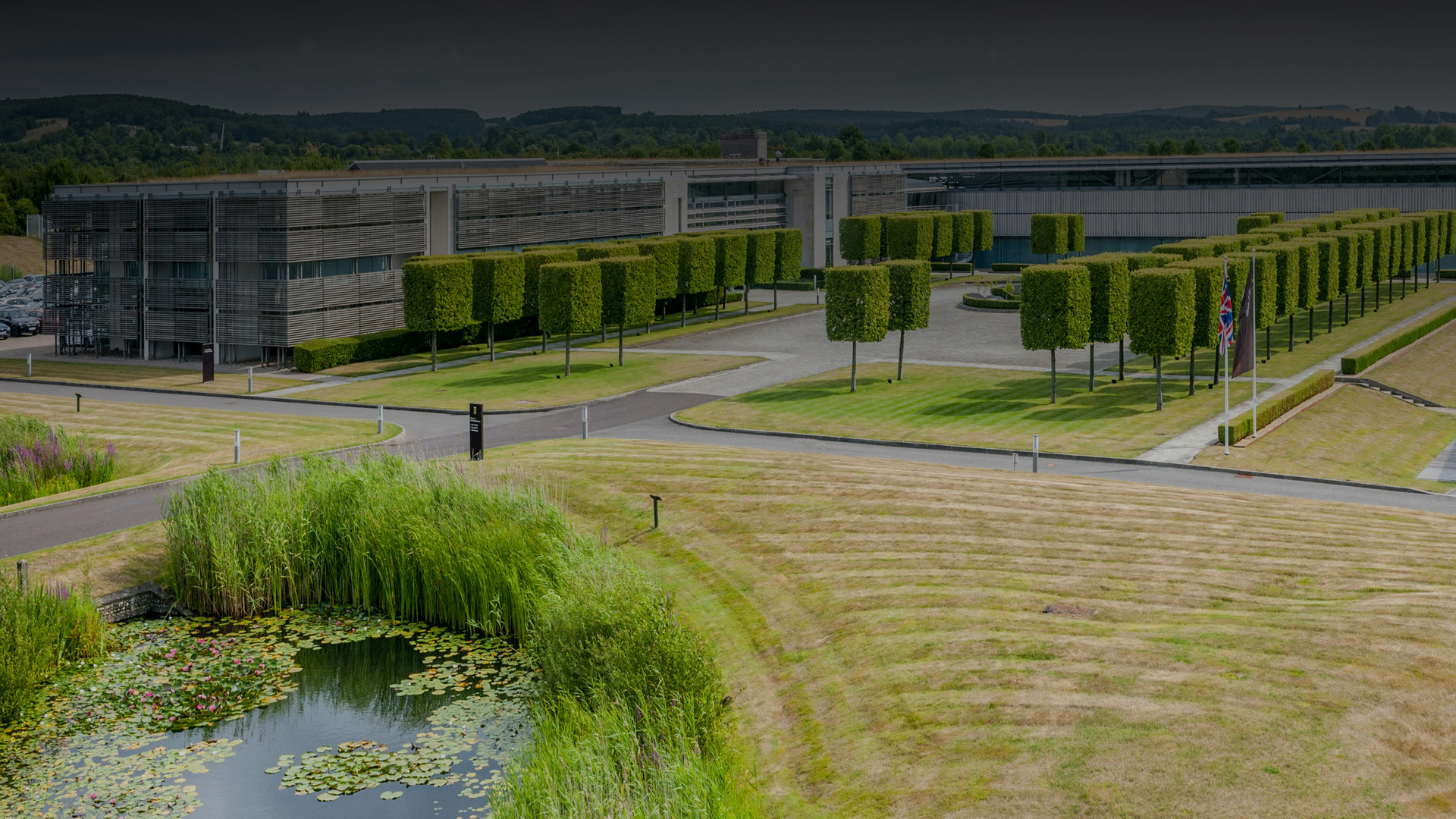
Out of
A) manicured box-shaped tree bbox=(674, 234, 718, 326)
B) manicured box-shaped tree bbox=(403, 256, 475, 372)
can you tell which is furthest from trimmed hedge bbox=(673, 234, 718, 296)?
manicured box-shaped tree bbox=(403, 256, 475, 372)

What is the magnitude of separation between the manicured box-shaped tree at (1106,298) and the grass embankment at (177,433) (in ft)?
90.2

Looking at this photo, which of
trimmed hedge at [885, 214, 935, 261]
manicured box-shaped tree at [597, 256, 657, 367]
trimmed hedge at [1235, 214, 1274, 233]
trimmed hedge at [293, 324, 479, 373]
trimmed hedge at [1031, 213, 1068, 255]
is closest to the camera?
trimmed hedge at [293, 324, 479, 373]

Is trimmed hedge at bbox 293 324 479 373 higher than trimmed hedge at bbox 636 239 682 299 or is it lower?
lower

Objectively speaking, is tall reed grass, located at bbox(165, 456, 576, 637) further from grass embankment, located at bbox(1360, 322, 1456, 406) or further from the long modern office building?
grass embankment, located at bbox(1360, 322, 1456, 406)

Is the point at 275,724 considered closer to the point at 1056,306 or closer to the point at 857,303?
the point at 857,303

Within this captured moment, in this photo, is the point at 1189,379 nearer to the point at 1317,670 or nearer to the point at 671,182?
the point at 1317,670

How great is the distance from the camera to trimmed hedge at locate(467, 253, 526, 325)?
209 ft

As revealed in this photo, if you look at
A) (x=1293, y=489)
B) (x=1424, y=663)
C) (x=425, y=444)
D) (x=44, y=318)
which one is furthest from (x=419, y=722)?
(x=44, y=318)

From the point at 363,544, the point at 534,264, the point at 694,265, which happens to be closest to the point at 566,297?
the point at 534,264

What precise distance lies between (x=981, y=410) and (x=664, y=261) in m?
27.0

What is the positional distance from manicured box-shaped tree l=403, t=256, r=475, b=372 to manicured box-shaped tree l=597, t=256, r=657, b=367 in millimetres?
6492

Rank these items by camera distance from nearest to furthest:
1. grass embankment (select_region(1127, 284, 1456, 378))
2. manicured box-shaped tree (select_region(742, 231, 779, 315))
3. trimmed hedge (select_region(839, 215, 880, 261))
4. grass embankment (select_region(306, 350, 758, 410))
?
grass embankment (select_region(306, 350, 758, 410)) → grass embankment (select_region(1127, 284, 1456, 378)) → manicured box-shaped tree (select_region(742, 231, 779, 315)) → trimmed hedge (select_region(839, 215, 880, 261))

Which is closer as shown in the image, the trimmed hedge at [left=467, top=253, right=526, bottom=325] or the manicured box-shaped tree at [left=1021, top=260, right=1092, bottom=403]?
the manicured box-shaped tree at [left=1021, top=260, right=1092, bottom=403]

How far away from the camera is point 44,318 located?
7069cm
